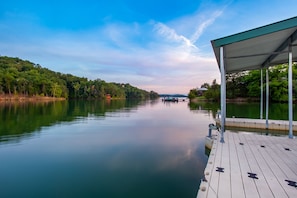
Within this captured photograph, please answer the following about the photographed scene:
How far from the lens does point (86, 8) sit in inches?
561

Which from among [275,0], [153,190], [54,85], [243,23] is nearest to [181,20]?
[243,23]

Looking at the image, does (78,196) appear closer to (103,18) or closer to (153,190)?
(153,190)

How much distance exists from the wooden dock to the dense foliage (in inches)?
1993

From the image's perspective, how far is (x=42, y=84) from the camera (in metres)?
49.3

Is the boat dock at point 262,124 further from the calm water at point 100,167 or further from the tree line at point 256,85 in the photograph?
the tree line at point 256,85

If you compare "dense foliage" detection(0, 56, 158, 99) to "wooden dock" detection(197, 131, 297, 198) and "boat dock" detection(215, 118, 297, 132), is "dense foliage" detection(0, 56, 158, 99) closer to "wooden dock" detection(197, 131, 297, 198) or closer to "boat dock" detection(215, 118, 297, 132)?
"boat dock" detection(215, 118, 297, 132)

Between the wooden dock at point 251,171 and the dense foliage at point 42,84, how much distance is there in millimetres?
50612

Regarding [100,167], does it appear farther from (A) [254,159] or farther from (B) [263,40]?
(B) [263,40]

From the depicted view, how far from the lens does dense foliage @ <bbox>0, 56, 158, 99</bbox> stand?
4258 cm

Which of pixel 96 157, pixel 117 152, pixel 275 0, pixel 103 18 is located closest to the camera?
pixel 96 157

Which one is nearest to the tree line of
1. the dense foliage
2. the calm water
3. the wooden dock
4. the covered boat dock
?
the covered boat dock

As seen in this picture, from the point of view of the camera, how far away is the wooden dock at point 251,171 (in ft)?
6.56

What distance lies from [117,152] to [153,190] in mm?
2496

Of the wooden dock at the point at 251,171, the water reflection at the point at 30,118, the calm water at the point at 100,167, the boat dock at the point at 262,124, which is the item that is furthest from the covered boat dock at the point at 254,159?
the water reflection at the point at 30,118
